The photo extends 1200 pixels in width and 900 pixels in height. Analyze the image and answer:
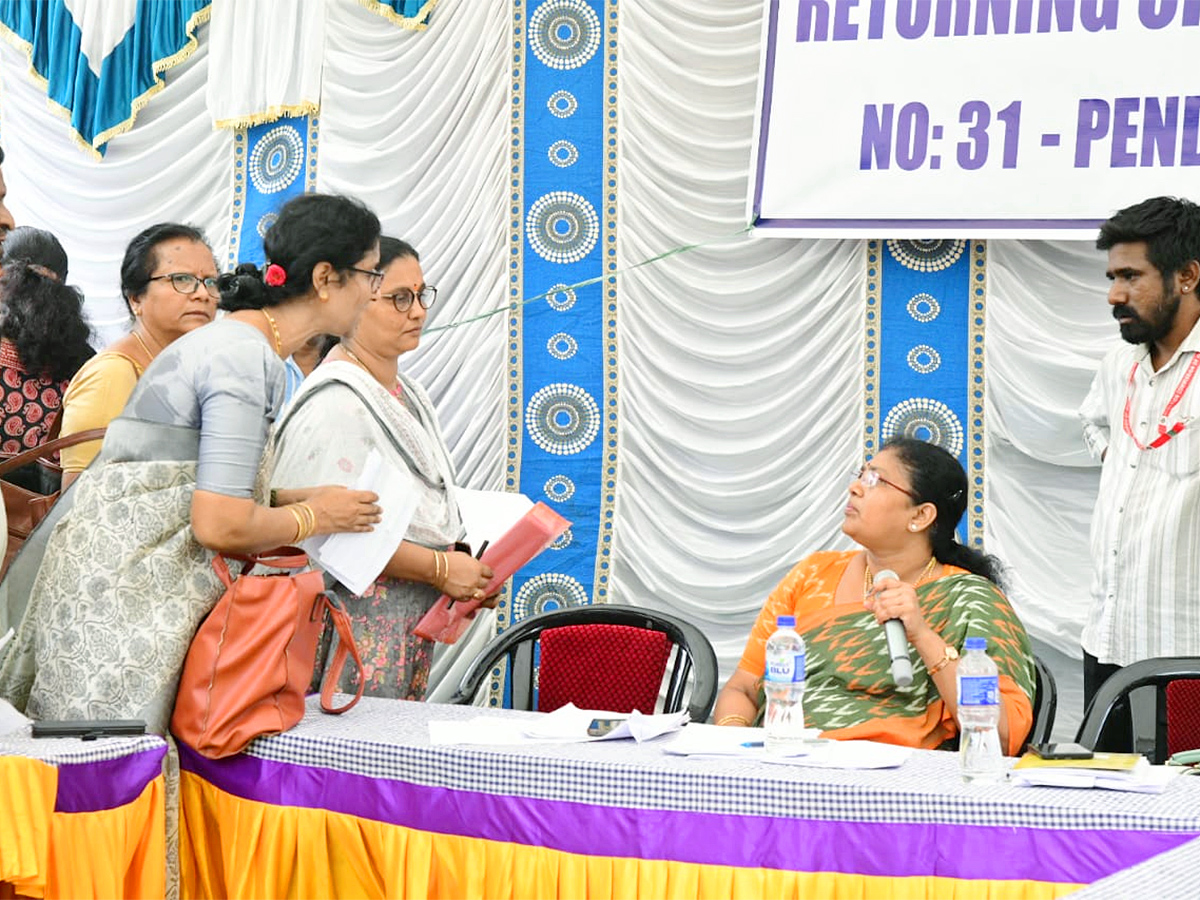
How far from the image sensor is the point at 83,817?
2150 millimetres

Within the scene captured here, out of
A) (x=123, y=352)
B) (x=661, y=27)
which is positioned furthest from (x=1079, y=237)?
(x=123, y=352)

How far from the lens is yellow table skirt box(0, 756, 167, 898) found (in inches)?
79.7

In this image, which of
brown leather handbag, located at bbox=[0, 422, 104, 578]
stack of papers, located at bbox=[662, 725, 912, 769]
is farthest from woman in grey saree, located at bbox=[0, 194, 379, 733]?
stack of papers, located at bbox=[662, 725, 912, 769]

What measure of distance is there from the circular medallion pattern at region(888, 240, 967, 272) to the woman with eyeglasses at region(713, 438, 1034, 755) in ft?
6.00

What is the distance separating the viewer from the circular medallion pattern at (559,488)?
16.8 ft

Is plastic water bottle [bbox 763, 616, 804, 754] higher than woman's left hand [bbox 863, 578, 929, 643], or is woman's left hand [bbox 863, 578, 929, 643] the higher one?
woman's left hand [bbox 863, 578, 929, 643]

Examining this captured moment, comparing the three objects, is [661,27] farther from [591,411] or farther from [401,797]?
[401,797]

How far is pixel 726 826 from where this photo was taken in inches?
85.7

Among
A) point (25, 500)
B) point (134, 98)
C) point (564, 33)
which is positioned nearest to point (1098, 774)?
point (25, 500)

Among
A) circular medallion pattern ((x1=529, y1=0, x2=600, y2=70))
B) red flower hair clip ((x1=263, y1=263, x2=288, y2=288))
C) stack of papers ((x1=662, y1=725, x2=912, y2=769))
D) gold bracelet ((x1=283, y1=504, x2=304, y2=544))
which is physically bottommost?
stack of papers ((x1=662, y1=725, x2=912, y2=769))

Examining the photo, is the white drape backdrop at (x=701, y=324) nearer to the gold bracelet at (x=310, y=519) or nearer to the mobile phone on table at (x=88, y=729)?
the gold bracelet at (x=310, y=519)

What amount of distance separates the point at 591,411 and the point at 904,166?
1.32m

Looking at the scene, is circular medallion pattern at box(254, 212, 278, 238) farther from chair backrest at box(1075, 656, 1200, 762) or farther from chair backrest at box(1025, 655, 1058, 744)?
chair backrest at box(1075, 656, 1200, 762)

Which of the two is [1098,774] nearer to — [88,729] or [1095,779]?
[1095,779]
